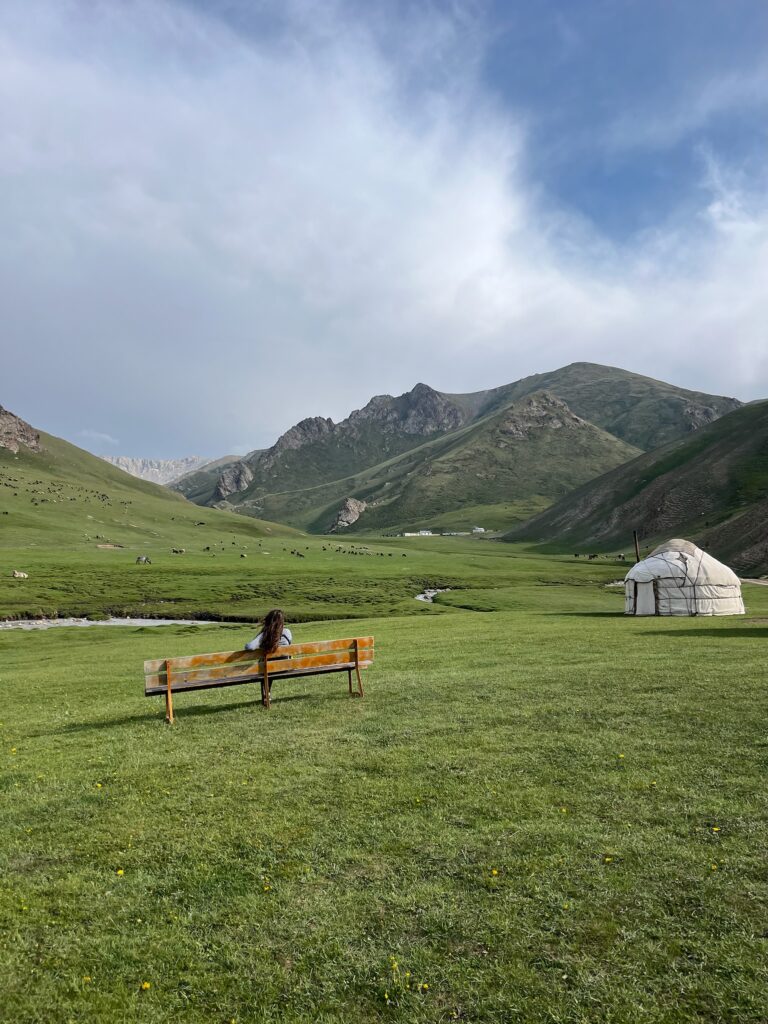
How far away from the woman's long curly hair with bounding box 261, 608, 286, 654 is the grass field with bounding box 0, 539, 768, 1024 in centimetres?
174

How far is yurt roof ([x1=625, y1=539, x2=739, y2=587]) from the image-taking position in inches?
2021

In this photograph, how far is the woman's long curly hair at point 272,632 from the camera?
53.3ft

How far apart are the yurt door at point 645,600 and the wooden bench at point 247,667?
41.3m

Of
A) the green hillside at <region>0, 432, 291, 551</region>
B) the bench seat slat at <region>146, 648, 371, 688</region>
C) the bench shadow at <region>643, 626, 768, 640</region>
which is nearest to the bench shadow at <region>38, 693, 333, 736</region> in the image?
the bench seat slat at <region>146, 648, 371, 688</region>

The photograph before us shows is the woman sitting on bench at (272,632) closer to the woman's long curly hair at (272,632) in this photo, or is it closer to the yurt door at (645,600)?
the woman's long curly hair at (272,632)

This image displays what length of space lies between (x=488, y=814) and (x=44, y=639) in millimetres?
44679

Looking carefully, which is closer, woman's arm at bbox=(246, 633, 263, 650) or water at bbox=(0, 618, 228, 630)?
woman's arm at bbox=(246, 633, 263, 650)

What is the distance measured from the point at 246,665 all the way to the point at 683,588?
4616cm

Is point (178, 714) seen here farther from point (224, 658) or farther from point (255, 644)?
point (255, 644)

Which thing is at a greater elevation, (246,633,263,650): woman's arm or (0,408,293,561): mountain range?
(0,408,293,561): mountain range

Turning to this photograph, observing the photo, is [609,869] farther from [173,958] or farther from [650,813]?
[173,958]

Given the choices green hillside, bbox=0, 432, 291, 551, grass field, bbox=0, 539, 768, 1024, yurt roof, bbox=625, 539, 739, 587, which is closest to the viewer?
grass field, bbox=0, 539, 768, 1024

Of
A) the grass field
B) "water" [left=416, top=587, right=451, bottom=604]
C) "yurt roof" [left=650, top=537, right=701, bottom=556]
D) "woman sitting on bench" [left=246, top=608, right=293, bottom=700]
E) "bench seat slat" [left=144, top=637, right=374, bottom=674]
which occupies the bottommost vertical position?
"water" [left=416, top=587, right=451, bottom=604]

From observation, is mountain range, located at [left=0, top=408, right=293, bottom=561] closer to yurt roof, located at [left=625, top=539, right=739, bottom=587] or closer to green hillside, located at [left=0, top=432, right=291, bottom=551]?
green hillside, located at [left=0, top=432, right=291, bottom=551]
